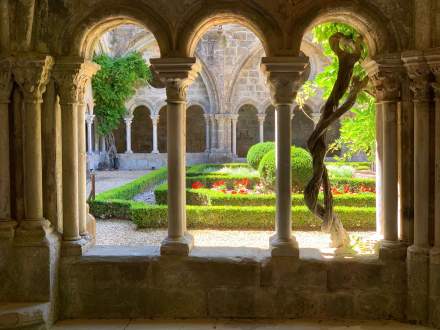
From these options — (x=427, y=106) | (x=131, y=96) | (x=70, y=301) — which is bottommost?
(x=70, y=301)

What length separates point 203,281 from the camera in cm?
439

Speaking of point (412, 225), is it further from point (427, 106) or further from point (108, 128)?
point (108, 128)

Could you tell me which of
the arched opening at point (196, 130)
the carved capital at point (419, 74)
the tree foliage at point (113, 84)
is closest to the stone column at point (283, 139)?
the carved capital at point (419, 74)

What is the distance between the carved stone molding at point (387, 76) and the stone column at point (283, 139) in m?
0.62

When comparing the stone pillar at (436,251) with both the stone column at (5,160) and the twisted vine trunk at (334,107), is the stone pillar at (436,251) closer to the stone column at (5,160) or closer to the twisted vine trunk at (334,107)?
the twisted vine trunk at (334,107)

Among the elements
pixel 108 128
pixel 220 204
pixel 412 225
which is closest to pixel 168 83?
pixel 412 225

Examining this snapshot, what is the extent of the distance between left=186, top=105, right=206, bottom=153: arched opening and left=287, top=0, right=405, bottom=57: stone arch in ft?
67.1

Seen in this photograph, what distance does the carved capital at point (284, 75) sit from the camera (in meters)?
4.21

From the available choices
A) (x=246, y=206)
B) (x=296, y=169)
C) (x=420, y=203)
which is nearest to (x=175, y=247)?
(x=420, y=203)

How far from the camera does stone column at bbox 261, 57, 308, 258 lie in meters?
4.26

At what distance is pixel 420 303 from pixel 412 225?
26.1 inches

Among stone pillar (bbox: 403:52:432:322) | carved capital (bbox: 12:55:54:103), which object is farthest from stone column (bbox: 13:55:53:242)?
stone pillar (bbox: 403:52:432:322)

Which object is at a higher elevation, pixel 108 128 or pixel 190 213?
pixel 108 128

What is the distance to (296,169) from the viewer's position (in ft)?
33.3
